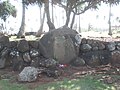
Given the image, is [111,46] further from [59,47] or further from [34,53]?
[34,53]

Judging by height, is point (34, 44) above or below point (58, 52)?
above

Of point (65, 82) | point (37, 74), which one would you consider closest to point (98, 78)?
point (65, 82)

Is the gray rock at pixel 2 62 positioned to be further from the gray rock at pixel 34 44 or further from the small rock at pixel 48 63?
the small rock at pixel 48 63

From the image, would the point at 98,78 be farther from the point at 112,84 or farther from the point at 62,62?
the point at 62,62

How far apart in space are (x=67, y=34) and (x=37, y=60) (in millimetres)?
1253

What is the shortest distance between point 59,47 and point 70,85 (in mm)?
1989

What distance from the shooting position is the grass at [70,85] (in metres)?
5.08

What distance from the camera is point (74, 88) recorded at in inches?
199

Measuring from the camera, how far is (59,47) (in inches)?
276

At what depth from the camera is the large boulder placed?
697cm

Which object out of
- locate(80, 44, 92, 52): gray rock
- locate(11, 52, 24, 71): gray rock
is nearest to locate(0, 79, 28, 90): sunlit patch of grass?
locate(11, 52, 24, 71): gray rock

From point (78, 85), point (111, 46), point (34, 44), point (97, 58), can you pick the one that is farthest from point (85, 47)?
point (78, 85)

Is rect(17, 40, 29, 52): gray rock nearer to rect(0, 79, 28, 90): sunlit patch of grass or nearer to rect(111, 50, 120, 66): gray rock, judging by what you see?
rect(0, 79, 28, 90): sunlit patch of grass

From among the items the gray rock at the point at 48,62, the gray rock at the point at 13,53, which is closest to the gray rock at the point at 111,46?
the gray rock at the point at 48,62
